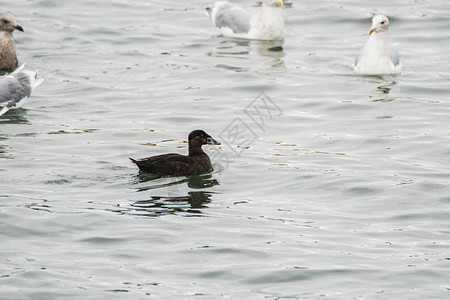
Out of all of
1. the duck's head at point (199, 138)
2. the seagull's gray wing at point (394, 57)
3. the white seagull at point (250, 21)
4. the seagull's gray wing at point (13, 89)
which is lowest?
the duck's head at point (199, 138)

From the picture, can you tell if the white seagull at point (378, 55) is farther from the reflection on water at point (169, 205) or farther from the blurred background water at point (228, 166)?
the reflection on water at point (169, 205)

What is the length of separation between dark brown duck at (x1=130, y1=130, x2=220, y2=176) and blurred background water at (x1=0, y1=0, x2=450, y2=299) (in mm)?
148

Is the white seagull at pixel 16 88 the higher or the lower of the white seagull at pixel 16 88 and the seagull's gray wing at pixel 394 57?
the lower

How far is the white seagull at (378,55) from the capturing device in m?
16.3

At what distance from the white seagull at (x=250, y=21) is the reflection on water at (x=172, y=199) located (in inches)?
329

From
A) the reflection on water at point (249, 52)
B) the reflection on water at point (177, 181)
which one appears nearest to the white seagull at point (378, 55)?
the reflection on water at point (249, 52)

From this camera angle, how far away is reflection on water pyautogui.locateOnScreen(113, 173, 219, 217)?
9.79m

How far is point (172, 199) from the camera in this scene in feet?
33.8

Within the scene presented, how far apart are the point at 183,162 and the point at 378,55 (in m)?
6.31

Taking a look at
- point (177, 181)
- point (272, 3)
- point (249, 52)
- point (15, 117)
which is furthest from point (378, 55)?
point (177, 181)

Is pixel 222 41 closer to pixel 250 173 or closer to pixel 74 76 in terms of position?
pixel 74 76

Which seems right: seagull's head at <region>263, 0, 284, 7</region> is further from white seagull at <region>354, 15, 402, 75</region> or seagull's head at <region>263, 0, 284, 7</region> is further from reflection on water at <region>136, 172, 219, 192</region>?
reflection on water at <region>136, 172, 219, 192</region>

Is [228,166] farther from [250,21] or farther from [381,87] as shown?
[250,21]

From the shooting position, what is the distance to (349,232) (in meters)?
9.24
